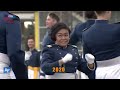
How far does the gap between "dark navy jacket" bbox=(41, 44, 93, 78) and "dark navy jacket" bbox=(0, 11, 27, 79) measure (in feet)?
0.74

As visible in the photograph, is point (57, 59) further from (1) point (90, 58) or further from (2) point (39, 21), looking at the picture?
(2) point (39, 21)

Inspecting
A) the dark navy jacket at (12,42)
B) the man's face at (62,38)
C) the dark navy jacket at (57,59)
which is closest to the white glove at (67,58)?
the dark navy jacket at (57,59)

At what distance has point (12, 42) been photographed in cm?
400

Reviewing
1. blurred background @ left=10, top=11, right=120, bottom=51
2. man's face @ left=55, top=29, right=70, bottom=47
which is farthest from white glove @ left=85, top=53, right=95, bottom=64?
blurred background @ left=10, top=11, right=120, bottom=51

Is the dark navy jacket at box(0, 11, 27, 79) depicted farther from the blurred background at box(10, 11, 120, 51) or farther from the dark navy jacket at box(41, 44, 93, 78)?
the blurred background at box(10, 11, 120, 51)

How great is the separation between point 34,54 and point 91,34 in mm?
3514

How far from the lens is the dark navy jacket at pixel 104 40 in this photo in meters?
3.89

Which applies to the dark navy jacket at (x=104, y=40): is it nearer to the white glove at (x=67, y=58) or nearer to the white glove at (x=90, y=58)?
the white glove at (x=90, y=58)

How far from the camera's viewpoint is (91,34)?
4000mm

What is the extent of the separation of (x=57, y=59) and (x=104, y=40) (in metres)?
0.55

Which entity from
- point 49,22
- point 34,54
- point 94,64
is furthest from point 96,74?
point 34,54

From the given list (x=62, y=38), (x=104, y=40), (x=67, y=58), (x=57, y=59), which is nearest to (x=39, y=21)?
(x=62, y=38)

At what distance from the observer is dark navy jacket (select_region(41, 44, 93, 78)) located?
4113 mm
